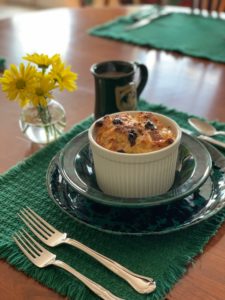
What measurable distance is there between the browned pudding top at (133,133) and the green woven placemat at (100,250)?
133mm

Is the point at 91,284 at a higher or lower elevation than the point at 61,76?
lower

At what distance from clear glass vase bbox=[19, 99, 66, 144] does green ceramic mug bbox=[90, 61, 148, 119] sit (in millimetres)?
86

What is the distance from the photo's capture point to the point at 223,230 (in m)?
0.60

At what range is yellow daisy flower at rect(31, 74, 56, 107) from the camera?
738 mm

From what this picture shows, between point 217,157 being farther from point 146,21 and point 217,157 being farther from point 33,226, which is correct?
point 146,21

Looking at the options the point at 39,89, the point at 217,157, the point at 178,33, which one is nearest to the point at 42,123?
the point at 39,89

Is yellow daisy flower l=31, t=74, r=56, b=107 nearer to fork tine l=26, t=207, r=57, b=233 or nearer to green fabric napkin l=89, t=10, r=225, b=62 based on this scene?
fork tine l=26, t=207, r=57, b=233

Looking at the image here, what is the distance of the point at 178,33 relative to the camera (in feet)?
4.87

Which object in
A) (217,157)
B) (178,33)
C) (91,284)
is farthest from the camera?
(178,33)

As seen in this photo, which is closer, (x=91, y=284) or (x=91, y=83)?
(x=91, y=284)

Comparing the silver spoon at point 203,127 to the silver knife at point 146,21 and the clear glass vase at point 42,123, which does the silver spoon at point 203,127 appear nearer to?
the clear glass vase at point 42,123

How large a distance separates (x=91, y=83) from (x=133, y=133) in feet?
1.82

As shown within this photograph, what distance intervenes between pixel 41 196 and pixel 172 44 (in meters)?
0.90

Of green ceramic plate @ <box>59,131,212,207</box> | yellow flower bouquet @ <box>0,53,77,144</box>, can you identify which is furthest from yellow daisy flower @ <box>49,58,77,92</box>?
green ceramic plate @ <box>59,131,212,207</box>
